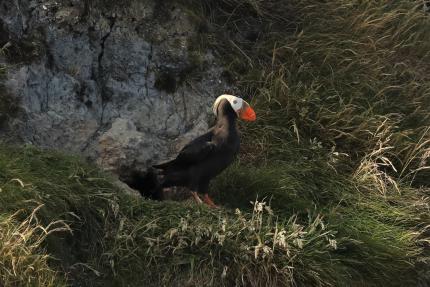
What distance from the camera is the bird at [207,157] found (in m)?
4.27

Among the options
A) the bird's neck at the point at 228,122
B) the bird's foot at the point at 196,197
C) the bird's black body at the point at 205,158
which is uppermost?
the bird's neck at the point at 228,122

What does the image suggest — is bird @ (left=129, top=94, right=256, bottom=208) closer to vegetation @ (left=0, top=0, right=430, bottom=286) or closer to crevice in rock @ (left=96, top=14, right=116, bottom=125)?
vegetation @ (left=0, top=0, right=430, bottom=286)

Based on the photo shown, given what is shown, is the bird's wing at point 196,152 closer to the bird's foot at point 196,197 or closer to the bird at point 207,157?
the bird at point 207,157

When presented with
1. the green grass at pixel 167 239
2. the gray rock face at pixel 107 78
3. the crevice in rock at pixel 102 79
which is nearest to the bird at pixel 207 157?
the green grass at pixel 167 239

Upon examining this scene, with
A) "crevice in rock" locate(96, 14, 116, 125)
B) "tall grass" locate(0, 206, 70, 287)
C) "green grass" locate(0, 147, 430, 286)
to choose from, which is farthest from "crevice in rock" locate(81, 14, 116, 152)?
"tall grass" locate(0, 206, 70, 287)

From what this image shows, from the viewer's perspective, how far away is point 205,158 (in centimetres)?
426

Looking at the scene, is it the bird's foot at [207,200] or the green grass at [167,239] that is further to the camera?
the bird's foot at [207,200]

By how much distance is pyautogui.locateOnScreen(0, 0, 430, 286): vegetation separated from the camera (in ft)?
12.0

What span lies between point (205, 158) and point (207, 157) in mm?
15

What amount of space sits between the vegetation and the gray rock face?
0.31 metres

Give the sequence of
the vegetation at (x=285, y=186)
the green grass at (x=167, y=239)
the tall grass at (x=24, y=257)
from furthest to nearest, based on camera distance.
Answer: the vegetation at (x=285, y=186)
the green grass at (x=167, y=239)
the tall grass at (x=24, y=257)

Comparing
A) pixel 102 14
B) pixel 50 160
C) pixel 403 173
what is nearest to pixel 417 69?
pixel 403 173

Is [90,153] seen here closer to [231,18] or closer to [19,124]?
[19,124]

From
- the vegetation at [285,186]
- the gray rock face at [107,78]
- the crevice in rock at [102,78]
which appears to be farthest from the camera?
the crevice in rock at [102,78]
